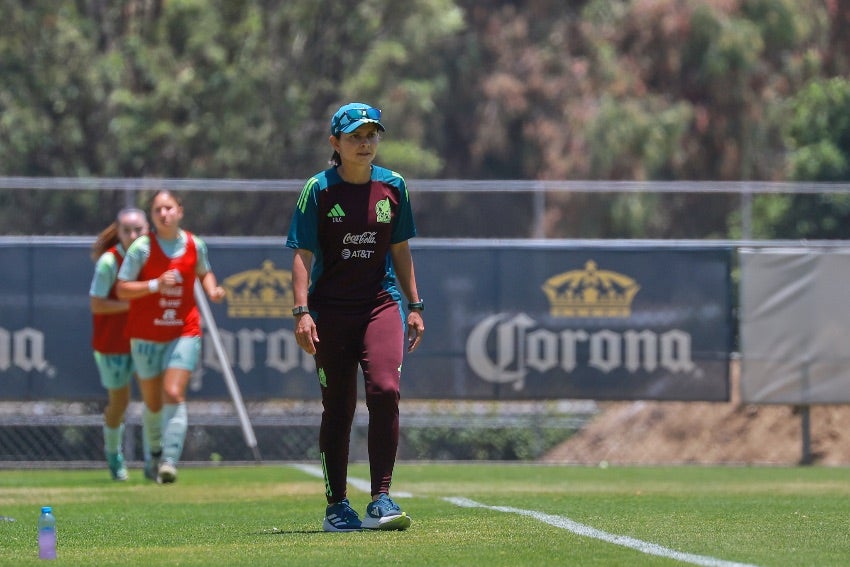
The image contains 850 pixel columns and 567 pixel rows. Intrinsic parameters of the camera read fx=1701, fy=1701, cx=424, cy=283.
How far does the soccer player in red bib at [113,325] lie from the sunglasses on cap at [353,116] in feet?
17.2

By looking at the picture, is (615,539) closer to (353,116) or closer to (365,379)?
(365,379)

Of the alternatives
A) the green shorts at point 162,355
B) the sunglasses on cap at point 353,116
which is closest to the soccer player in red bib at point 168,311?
the green shorts at point 162,355

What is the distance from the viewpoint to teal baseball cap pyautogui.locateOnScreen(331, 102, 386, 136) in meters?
7.74

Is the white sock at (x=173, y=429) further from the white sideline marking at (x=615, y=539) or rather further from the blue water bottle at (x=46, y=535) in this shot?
the blue water bottle at (x=46, y=535)

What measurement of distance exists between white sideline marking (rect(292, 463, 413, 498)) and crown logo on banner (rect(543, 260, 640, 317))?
2551mm

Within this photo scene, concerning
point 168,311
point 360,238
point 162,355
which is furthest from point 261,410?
point 360,238

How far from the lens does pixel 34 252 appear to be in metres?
15.0

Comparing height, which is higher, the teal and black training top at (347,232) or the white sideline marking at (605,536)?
the teal and black training top at (347,232)

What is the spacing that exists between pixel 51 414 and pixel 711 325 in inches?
244

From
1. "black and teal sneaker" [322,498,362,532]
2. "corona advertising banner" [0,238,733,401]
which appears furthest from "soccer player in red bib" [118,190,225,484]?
"black and teal sneaker" [322,498,362,532]

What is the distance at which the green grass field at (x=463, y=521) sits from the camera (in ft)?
21.6

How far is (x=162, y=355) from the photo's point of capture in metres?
12.3

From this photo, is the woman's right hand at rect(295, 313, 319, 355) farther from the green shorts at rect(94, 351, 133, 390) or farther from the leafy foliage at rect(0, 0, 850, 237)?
the leafy foliage at rect(0, 0, 850, 237)

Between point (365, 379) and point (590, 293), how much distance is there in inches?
291
